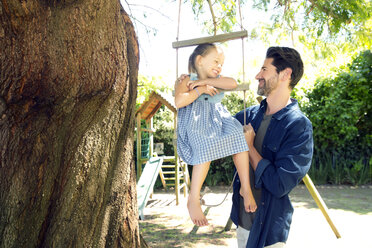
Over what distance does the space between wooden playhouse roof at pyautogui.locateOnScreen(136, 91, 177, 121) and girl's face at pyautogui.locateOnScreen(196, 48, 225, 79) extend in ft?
17.4

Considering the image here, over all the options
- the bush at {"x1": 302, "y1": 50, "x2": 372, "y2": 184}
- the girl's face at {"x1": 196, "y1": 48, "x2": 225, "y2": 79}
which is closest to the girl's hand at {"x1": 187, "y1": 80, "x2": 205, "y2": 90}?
the girl's face at {"x1": 196, "y1": 48, "x2": 225, "y2": 79}

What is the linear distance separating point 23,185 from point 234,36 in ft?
5.24

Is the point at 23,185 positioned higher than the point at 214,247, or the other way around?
the point at 23,185

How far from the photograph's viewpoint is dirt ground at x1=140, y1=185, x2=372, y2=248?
5094 mm

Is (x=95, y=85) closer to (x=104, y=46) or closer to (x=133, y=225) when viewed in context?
(x=104, y=46)

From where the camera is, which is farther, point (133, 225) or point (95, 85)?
point (133, 225)

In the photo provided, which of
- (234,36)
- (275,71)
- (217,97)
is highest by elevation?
(234,36)

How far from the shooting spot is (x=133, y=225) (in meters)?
2.36

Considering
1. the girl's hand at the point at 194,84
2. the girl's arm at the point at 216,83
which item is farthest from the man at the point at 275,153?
the girl's hand at the point at 194,84

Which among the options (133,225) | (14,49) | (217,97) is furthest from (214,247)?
(14,49)

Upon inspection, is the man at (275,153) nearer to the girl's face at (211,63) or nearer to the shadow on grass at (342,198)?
the girl's face at (211,63)

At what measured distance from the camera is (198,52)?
7.45 feet

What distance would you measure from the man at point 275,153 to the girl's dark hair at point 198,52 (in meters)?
0.47

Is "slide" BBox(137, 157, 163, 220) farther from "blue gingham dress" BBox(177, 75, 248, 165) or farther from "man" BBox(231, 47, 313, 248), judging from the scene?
"blue gingham dress" BBox(177, 75, 248, 165)
